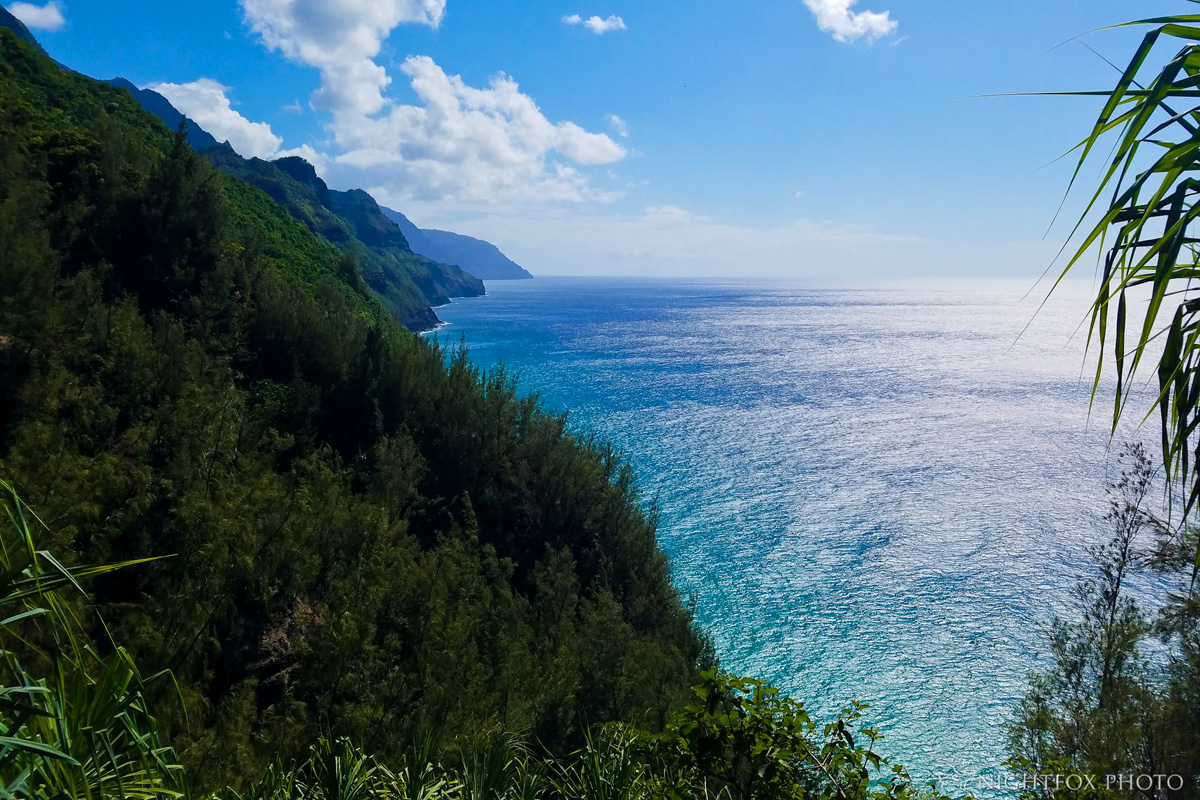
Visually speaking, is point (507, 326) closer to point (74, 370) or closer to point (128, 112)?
point (128, 112)

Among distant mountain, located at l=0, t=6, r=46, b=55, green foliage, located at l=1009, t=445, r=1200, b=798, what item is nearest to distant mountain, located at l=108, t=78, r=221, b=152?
distant mountain, located at l=0, t=6, r=46, b=55

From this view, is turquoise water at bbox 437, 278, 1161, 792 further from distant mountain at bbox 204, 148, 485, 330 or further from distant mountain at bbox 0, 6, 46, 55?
distant mountain at bbox 0, 6, 46, 55

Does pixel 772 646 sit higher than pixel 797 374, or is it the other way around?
pixel 797 374

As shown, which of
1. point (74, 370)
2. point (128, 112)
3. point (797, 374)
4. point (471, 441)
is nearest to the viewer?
point (74, 370)

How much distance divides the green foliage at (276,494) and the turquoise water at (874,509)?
25.0 ft

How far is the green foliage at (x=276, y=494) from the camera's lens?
46.9 feet

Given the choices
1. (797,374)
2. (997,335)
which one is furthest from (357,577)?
(997,335)

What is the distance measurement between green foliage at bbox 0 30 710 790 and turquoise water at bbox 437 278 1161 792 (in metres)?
7.61

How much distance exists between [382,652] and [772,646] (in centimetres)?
1832

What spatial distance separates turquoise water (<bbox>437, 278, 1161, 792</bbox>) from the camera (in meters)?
26.0

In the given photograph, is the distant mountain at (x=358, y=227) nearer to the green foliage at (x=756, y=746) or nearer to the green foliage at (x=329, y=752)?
the green foliage at (x=329, y=752)

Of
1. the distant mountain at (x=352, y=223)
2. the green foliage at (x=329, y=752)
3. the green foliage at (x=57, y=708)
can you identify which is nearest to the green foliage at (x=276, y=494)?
the green foliage at (x=329, y=752)

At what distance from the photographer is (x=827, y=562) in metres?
34.3

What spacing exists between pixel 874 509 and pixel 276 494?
1347 inches
